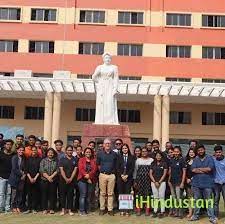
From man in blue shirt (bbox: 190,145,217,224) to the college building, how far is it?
19.2m

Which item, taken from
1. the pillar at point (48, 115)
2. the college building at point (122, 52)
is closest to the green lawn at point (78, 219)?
the pillar at point (48, 115)

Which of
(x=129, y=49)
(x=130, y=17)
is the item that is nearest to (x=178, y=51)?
(x=129, y=49)

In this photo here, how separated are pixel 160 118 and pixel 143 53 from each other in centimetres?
578

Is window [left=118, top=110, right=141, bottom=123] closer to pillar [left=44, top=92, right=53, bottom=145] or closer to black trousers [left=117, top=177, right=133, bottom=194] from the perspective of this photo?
pillar [left=44, top=92, right=53, bottom=145]

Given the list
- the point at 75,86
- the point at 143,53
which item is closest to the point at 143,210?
the point at 75,86

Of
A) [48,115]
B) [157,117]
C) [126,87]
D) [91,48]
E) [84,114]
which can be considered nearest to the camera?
[126,87]

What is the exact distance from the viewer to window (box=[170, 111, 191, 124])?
101 feet

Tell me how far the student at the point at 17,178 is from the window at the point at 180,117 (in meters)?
21.0

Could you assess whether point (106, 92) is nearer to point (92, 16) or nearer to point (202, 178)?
point (202, 178)

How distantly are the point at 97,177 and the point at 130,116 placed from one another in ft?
66.6

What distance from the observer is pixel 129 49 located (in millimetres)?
31500

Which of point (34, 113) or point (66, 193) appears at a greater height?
point (34, 113)

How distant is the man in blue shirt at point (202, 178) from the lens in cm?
982

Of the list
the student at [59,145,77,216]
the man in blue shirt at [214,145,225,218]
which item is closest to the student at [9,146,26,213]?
the student at [59,145,77,216]
